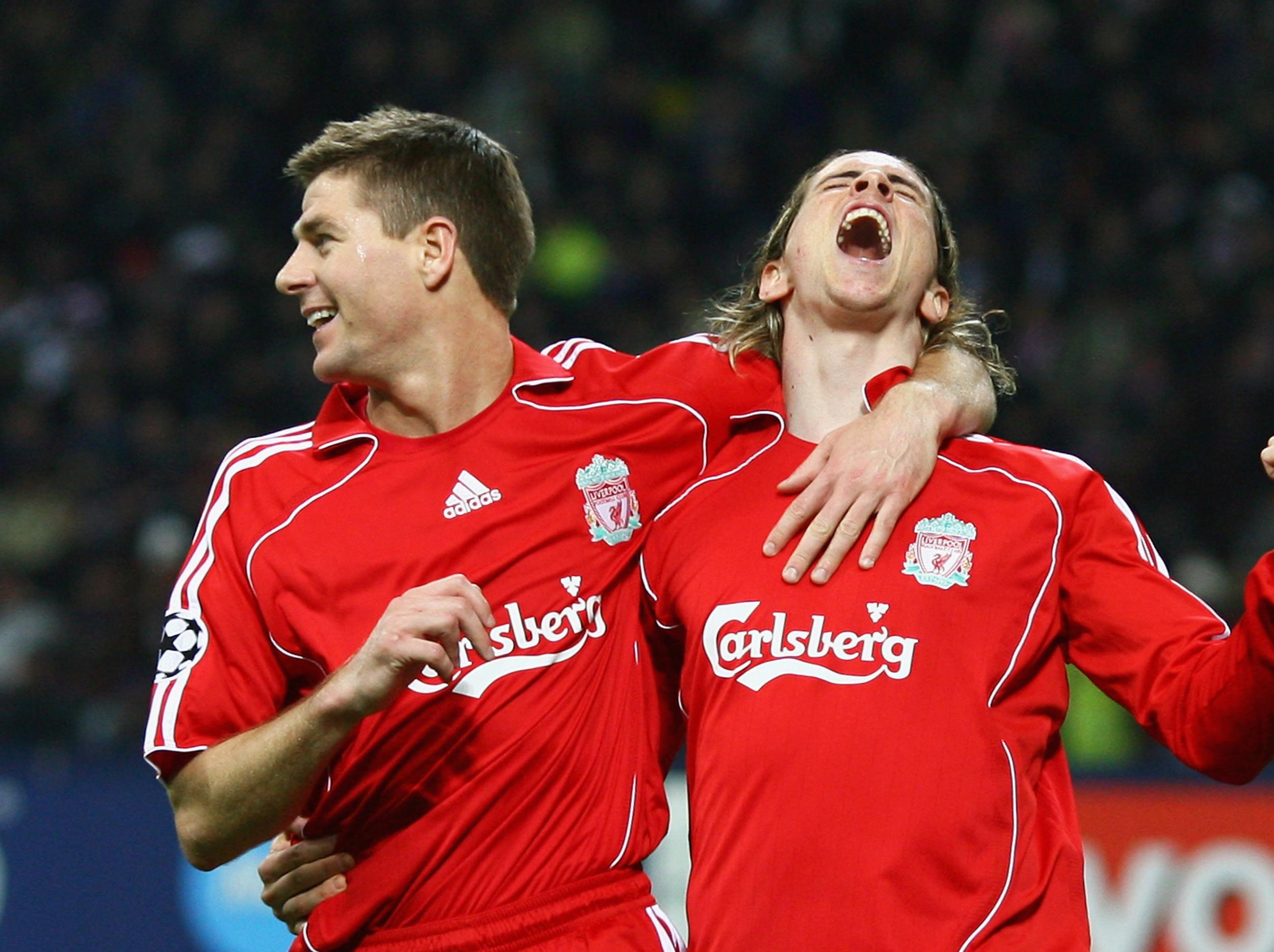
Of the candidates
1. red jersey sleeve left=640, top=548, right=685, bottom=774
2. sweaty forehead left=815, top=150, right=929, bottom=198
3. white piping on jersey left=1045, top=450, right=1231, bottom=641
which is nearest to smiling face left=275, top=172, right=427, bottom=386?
red jersey sleeve left=640, top=548, right=685, bottom=774

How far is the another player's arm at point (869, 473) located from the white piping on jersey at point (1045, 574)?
0.09 meters

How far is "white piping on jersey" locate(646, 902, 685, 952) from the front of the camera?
3.25m

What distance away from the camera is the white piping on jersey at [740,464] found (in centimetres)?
345

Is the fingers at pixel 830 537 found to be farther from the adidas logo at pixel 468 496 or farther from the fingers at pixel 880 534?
the adidas logo at pixel 468 496

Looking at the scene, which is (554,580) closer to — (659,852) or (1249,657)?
(1249,657)

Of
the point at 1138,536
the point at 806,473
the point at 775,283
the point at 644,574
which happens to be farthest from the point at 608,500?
the point at 1138,536

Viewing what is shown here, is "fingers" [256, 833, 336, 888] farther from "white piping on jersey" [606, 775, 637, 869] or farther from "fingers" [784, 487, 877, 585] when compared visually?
"fingers" [784, 487, 877, 585]

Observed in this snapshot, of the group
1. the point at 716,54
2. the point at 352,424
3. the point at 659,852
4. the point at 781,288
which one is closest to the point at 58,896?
the point at 659,852

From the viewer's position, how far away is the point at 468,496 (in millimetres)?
3369

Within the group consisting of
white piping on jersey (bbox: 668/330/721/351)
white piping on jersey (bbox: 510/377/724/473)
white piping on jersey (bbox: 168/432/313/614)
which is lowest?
white piping on jersey (bbox: 168/432/313/614)

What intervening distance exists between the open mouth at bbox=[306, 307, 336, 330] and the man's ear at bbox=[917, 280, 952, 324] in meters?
1.22

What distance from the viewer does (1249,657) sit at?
279 centimetres

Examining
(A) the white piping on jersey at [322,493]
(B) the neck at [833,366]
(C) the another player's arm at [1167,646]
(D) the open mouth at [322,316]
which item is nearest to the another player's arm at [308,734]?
(A) the white piping on jersey at [322,493]

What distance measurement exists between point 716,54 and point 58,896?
7506 millimetres
